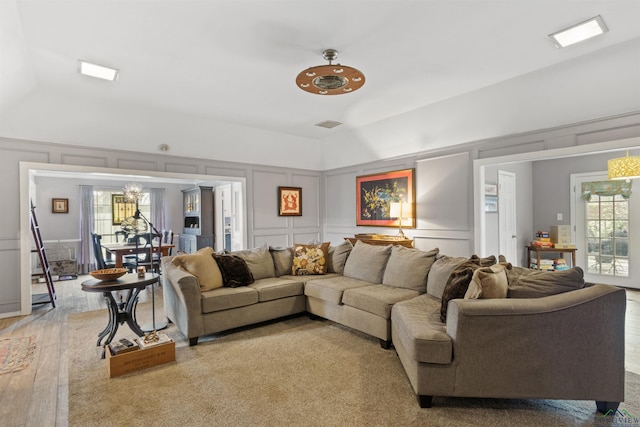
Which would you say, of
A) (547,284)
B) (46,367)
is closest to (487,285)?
(547,284)

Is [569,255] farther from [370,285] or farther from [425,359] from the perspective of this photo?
[425,359]

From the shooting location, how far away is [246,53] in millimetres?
3344

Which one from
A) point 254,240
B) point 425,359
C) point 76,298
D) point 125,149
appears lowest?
point 76,298

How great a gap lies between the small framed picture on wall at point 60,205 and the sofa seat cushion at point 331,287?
6.86m

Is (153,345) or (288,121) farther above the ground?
(288,121)

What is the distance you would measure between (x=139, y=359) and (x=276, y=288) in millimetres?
1480

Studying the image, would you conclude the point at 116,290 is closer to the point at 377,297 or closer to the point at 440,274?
the point at 377,297

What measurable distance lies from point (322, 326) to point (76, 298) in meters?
4.10

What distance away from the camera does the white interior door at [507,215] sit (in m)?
5.58

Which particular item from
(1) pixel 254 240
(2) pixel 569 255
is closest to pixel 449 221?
(2) pixel 569 255

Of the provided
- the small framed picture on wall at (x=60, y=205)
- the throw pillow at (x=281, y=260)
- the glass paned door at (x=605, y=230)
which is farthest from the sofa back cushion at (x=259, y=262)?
the small framed picture on wall at (x=60, y=205)

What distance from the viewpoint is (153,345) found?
9.08ft

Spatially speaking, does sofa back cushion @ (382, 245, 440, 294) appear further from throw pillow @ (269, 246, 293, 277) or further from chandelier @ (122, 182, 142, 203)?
chandelier @ (122, 182, 142, 203)

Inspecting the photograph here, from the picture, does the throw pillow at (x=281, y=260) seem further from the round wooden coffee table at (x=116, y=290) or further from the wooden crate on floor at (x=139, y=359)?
the wooden crate on floor at (x=139, y=359)
